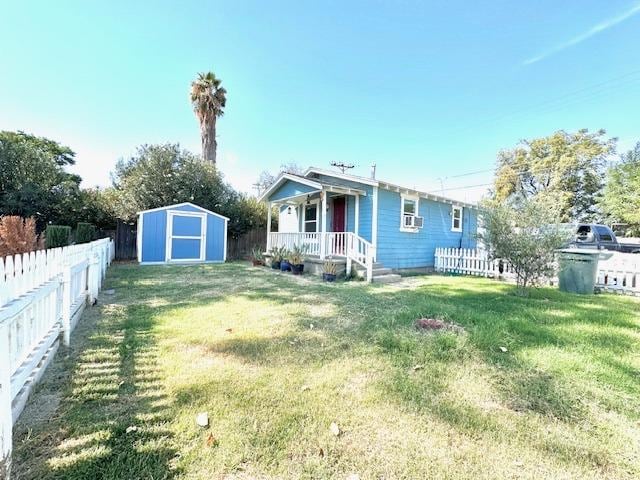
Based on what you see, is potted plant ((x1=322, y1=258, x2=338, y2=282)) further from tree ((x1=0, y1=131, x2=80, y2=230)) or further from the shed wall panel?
tree ((x1=0, y1=131, x2=80, y2=230))

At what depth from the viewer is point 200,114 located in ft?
62.1

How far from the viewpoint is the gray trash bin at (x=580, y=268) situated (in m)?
7.07

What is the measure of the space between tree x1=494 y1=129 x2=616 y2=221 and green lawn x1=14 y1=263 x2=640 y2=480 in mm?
24930

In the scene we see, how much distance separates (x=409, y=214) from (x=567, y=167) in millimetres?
22372

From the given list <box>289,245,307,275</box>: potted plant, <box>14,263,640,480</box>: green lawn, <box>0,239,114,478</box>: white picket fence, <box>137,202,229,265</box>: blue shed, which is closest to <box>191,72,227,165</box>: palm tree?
<box>137,202,229,265</box>: blue shed

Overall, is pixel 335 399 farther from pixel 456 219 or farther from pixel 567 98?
pixel 567 98

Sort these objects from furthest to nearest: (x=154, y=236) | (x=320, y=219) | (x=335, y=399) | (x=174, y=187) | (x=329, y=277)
A: (x=174, y=187) < (x=154, y=236) < (x=320, y=219) < (x=329, y=277) < (x=335, y=399)

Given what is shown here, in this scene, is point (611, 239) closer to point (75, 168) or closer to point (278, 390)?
point (278, 390)

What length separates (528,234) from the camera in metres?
6.36

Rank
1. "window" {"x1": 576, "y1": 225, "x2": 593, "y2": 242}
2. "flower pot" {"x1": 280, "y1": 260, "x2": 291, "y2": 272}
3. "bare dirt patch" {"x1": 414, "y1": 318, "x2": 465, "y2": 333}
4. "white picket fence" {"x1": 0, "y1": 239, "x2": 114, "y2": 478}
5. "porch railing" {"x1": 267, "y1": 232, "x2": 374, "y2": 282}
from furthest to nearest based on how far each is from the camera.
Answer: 1. "window" {"x1": 576, "y1": 225, "x2": 593, "y2": 242}
2. "flower pot" {"x1": 280, "y1": 260, "x2": 291, "y2": 272}
3. "porch railing" {"x1": 267, "y1": 232, "x2": 374, "y2": 282}
4. "bare dirt patch" {"x1": 414, "y1": 318, "x2": 465, "y2": 333}
5. "white picket fence" {"x1": 0, "y1": 239, "x2": 114, "y2": 478}

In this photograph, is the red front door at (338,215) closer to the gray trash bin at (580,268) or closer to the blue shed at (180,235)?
the blue shed at (180,235)

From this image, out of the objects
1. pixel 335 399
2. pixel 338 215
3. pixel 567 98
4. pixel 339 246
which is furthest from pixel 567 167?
pixel 335 399

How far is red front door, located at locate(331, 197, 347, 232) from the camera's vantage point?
1178cm

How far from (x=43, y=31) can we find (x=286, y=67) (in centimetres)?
832
